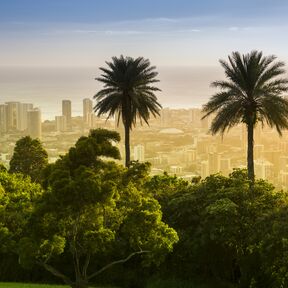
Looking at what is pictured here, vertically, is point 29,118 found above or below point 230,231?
above

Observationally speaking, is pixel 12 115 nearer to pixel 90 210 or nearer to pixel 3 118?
pixel 3 118

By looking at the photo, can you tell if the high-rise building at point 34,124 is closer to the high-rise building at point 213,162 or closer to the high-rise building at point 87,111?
the high-rise building at point 87,111

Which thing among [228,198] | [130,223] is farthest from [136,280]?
[130,223]

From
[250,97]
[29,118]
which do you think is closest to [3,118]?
[29,118]

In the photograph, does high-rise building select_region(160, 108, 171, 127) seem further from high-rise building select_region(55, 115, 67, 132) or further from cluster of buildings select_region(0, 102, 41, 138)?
cluster of buildings select_region(0, 102, 41, 138)

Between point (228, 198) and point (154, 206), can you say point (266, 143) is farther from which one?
point (154, 206)

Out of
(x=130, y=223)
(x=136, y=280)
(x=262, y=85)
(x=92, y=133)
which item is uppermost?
(x=262, y=85)
